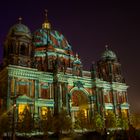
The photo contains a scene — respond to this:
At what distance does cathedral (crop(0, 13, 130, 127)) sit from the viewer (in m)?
41.0

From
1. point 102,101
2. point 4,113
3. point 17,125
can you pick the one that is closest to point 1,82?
point 4,113

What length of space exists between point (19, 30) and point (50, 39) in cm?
1454

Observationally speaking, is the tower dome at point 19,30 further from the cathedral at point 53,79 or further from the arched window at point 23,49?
the arched window at point 23,49

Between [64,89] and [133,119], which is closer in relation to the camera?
[64,89]

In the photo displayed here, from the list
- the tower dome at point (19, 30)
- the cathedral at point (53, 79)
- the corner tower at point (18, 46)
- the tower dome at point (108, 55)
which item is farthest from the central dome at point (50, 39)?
the corner tower at point (18, 46)

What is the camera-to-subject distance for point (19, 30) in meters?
45.3

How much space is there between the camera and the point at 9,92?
39094 millimetres

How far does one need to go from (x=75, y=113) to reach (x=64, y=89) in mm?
6425

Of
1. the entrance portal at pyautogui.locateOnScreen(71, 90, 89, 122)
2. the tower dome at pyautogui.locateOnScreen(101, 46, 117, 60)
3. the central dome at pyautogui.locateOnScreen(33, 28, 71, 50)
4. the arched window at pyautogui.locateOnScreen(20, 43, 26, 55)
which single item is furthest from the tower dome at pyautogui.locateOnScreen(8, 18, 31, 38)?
the tower dome at pyautogui.locateOnScreen(101, 46, 117, 60)

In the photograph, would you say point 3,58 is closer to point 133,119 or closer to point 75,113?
point 75,113

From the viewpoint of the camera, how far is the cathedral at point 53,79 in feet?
135

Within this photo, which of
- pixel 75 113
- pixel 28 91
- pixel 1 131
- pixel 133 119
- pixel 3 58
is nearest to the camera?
pixel 1 131

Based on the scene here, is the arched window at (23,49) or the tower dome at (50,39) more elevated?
the tower dome at (50,39)

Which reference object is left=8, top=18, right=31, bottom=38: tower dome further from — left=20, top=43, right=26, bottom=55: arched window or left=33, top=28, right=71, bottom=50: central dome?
left=33, top=28, right=71, bottom=50: central dome
